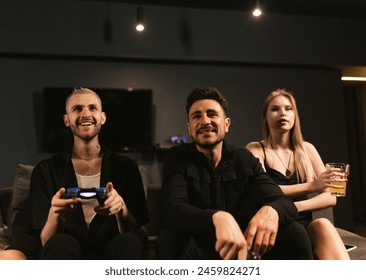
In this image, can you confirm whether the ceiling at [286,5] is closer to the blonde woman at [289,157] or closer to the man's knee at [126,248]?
the blonde woman at [289,157]

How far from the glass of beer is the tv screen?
5.42ft

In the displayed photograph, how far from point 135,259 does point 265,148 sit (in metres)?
0.70

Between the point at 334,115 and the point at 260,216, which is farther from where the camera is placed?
the point at 334,115

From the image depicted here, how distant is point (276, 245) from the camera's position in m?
0.97

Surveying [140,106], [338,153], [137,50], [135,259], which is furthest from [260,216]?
[338,153]

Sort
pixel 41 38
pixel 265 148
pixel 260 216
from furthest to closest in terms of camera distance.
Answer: pixel 41 38 < pixel 265 148 < pixel 260 216

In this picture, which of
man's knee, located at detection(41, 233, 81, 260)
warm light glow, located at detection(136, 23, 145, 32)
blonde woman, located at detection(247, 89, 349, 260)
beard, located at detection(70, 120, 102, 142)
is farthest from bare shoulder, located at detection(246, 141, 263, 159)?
warm light glow, located at detection(136, 23, 145, 32)

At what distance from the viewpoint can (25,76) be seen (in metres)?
2.52

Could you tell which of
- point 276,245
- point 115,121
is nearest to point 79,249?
point 276,245

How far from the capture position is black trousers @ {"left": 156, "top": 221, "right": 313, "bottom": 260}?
922 mm

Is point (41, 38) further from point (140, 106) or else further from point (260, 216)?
point (260, 216)

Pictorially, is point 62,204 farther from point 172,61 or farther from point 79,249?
point 172,61

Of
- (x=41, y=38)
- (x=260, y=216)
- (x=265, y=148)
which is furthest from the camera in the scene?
(x=41, y=38)

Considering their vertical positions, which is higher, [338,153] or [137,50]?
[137,50]
